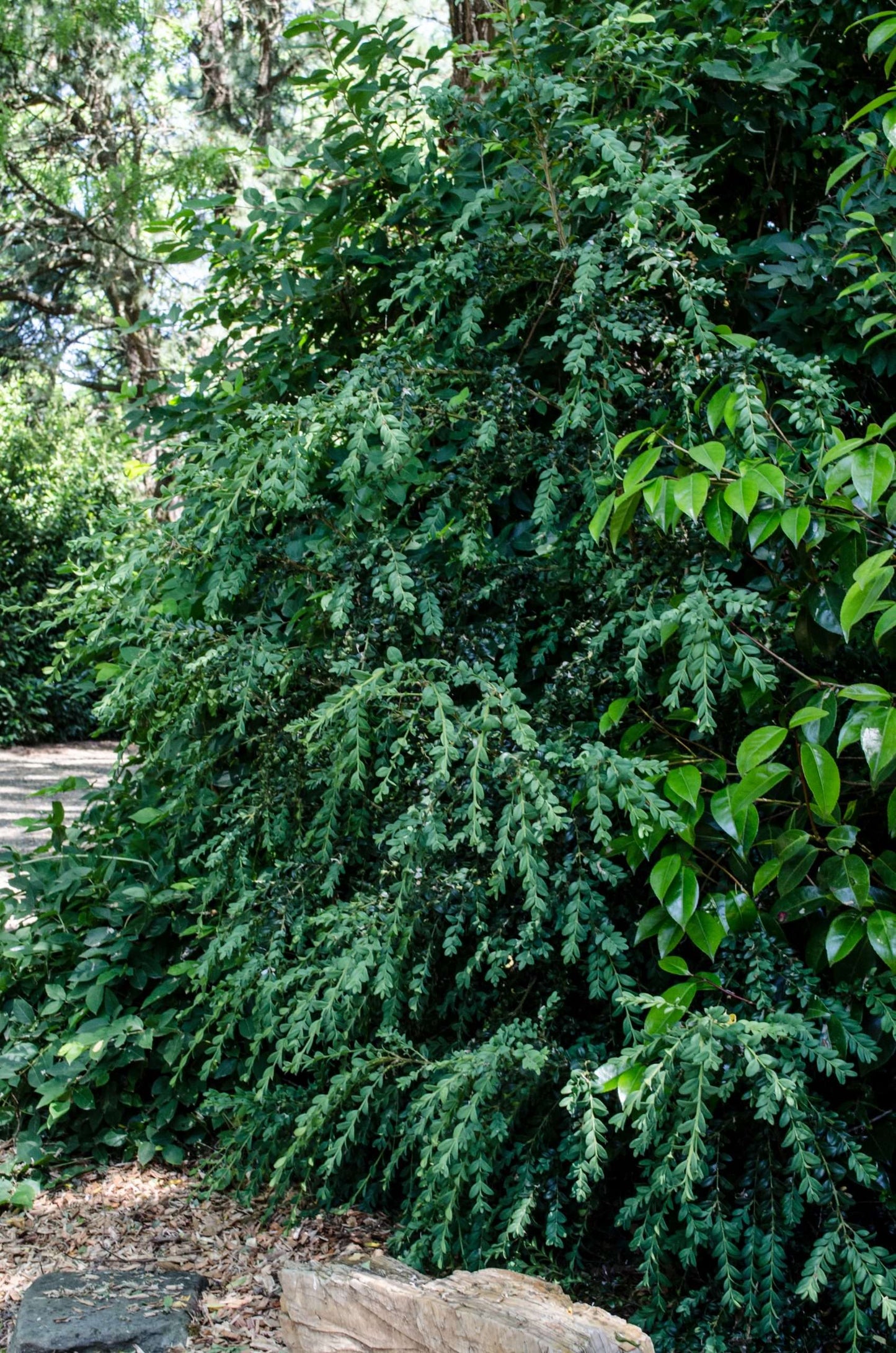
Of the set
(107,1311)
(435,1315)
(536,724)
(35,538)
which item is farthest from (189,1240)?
(35,538)

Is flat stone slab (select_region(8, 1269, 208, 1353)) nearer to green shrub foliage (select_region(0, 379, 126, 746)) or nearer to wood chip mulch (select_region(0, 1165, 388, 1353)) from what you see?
wood chip mulch (select_region(0, 1165, 388, 1353))

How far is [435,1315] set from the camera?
1.82 meters

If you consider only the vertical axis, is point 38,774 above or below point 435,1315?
below

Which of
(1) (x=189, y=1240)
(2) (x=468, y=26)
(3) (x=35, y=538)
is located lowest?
(1) (x=189, y=1240)

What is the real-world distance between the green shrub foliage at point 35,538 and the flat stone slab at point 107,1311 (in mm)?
9229

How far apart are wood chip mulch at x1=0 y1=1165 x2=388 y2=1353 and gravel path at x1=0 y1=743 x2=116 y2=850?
14.5 ft

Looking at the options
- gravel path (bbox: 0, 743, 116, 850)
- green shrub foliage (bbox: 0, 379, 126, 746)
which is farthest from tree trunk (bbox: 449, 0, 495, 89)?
green shrub foliage (bbox: 0, 379, 126, 746)

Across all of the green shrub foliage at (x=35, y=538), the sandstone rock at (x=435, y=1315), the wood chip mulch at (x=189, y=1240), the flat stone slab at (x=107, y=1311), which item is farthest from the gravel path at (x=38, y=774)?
the sandstone rock at (x=435, y=1315)

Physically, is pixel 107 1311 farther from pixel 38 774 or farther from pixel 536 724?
pixel 38 774

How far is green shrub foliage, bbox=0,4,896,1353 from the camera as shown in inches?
77.5

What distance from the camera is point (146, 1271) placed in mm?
2545

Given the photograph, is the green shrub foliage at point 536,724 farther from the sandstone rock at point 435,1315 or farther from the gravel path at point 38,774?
the gravel path at point 38,774

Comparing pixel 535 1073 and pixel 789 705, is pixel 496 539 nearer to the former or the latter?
pixel 789 705

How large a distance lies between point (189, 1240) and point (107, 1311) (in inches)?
14.2
